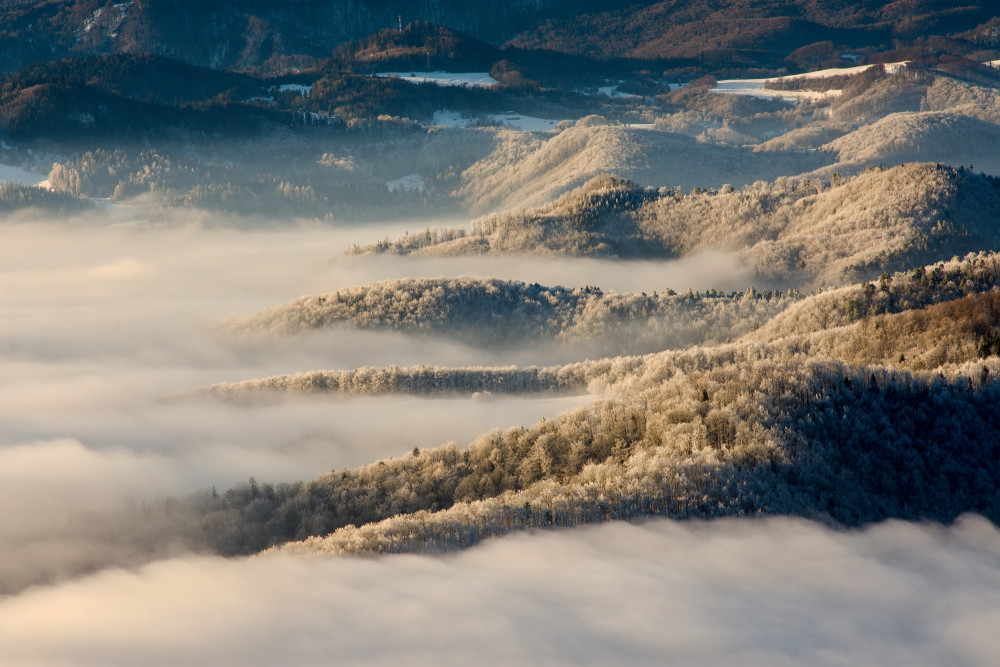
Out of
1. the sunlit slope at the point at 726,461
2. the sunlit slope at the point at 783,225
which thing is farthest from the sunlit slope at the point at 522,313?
the sunlit slope at the point at 726,461

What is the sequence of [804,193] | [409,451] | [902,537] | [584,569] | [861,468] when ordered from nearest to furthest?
[584,569], [902,537], [861,468], [409,451], [804,193]

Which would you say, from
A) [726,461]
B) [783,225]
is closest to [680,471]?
[726,461]

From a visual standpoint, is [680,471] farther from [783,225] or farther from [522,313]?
[783,225]

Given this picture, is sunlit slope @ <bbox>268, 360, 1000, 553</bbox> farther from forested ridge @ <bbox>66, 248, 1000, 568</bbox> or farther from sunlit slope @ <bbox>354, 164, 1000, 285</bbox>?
sunlit slope @ <bbox>354, 164, 1000, 285</bbox>

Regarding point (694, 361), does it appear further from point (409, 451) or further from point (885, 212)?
point (885, 212)

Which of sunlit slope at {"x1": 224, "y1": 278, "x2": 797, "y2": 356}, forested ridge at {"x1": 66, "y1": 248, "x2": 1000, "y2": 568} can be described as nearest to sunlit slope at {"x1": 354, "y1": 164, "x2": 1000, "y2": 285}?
sunlit slope at {"x1": 224, "y1": 278, "x2": 797, "y2": 356}

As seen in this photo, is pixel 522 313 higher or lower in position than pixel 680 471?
lower

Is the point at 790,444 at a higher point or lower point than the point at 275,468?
higher

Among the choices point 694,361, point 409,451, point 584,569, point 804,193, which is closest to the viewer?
point 584,569

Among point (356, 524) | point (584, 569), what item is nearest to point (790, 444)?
point (584, 569)
